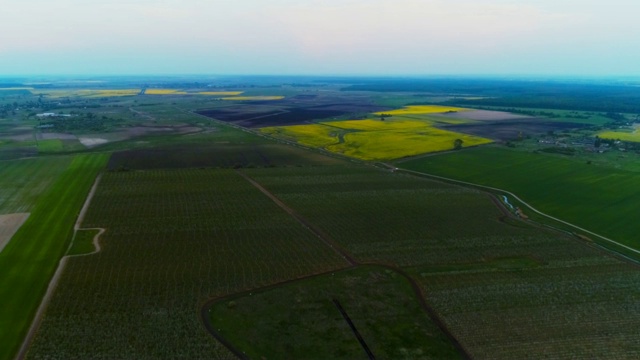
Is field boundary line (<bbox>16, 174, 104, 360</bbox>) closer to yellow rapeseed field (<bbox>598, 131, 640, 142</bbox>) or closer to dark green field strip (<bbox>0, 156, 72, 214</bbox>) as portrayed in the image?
dark green field strip (<bbox>0, 156, 72, 214</bbox>)

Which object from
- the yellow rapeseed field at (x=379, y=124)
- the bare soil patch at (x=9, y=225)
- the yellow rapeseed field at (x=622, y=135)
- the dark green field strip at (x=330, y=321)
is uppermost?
the yellow rapeseed field at (x=379, y=124)

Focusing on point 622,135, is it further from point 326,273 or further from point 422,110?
point 326,273

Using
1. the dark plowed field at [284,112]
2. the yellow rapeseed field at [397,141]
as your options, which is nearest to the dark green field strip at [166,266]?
the yellow rapeseed field at [397,141]

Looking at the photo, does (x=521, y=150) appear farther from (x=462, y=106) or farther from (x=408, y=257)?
(x=462, y=106)

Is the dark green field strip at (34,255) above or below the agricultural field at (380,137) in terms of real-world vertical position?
below

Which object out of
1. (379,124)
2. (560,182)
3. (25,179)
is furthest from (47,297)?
(379,124)

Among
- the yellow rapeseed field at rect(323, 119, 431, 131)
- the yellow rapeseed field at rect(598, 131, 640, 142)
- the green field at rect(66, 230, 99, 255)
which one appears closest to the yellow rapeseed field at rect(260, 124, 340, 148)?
the yellow rapeseed field at rect(323, 119, 431, 131)

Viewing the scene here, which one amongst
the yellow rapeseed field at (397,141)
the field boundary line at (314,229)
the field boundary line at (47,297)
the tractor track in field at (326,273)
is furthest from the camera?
the yellow rapeseed field at (397,141)

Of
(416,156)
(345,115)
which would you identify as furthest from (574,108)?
(416,156)

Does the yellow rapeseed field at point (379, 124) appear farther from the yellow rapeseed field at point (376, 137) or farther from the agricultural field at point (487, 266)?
the agricultural field at point (487, 266)
